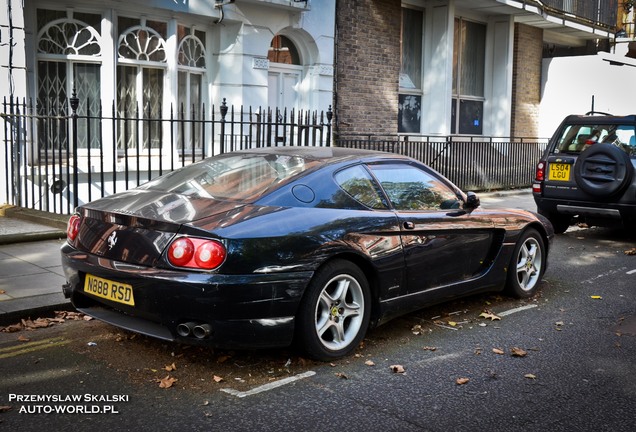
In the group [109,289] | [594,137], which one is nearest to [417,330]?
[109,289]

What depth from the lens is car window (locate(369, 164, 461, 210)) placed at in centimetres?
580

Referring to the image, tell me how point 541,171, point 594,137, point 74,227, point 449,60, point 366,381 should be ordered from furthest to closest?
point 449,60
point 541,171
point 594,137
point 74,227
point 366,381

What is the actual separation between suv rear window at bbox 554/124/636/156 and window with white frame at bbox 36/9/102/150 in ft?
23.8

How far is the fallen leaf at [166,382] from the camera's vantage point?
452 centimetres

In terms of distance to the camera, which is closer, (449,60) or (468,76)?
(449,60)

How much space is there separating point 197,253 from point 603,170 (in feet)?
23.8

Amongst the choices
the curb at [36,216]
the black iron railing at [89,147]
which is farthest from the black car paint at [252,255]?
the black iron railing at [89,147]

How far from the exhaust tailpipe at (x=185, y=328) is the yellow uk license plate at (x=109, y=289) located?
0.36 metres

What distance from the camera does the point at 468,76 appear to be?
774 inches

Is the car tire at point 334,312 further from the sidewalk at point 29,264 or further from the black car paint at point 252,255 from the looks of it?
the sidewalk at point 29,264

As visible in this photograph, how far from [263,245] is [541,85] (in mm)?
18640

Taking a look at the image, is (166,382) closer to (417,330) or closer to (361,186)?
(361,186)

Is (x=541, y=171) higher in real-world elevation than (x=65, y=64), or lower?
lower

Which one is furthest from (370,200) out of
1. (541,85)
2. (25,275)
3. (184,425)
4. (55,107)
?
(541,85)
